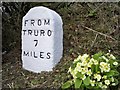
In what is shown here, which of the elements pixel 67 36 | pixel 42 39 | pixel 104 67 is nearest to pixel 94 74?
pixel 104 67

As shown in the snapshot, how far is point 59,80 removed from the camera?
4.07 meters

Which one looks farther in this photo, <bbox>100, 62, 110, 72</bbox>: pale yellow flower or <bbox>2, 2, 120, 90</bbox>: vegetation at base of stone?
<bbox>2, 2, 120, 90</bbox>: vegetation at base of stone

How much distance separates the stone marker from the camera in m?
4.36

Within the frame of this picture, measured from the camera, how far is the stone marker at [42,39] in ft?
14.3

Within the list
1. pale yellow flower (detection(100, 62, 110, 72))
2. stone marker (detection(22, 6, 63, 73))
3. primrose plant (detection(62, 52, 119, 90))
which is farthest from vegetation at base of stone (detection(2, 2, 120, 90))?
pale yellow flower (detection(100, 62, 110, 72))

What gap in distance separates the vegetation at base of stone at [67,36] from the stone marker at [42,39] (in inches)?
4.7

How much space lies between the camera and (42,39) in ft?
14.6

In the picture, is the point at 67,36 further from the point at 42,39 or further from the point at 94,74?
the point at 94,74

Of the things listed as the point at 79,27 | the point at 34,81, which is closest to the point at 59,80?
the point at 34,81

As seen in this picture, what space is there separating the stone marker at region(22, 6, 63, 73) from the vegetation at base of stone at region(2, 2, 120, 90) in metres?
0.12

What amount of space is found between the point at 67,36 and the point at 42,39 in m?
0.60

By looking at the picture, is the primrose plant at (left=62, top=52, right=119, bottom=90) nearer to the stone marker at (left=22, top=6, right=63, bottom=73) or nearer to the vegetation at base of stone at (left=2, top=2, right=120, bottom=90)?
the vegetation at base of stone at (left=2, top=2, right=120, bottom=90)

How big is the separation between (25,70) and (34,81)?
0.48 meters

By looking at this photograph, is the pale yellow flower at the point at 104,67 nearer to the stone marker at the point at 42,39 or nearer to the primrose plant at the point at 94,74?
the primrose plant at the point at 94,74
